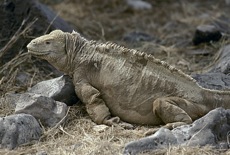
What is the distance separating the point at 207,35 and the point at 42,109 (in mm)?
4915

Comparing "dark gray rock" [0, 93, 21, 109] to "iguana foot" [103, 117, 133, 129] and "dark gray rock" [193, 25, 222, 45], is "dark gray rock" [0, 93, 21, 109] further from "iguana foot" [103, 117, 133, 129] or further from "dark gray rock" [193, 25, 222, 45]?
"dark gray rock" [193, 25, 222, 45]

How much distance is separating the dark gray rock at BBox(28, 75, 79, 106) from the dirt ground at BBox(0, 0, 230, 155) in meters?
0.13

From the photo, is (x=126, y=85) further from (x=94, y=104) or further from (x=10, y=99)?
Answer: (x=10, y=99)

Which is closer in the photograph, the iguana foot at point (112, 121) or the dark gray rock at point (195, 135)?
the dark gray rock at point (195, 135)

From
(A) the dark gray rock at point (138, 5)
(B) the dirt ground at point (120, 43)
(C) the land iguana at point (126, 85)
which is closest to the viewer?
(B) the dirt ground at point (120, 43)

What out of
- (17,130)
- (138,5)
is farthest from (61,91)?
(138,5)

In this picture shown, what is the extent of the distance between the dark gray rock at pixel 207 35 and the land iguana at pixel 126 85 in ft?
13.8

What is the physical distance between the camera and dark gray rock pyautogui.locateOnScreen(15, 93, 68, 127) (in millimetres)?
6355

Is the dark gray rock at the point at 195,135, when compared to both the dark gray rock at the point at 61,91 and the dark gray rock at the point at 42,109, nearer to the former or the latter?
the dark gray rock at the point at 42,109

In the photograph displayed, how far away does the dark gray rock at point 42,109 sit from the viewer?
250 inches

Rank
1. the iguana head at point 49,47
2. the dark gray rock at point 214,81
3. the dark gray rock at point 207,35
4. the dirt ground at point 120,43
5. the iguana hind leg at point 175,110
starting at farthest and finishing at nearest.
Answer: the dark gray rock at point 207,35, the dark gray rock at point 214,81, the iguana head at point 49,47, the iguana hind leg at point 175,110, the dirt ground at point 120,43

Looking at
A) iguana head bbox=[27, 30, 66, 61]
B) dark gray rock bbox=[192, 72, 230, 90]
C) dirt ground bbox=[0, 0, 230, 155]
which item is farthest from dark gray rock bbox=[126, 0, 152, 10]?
iguana head bbox=[27, 30, 66, 61]

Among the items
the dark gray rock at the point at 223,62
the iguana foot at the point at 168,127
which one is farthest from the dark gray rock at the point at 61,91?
the dark gray rock at the point at 223,62

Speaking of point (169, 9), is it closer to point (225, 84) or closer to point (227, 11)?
point (227, 11)
